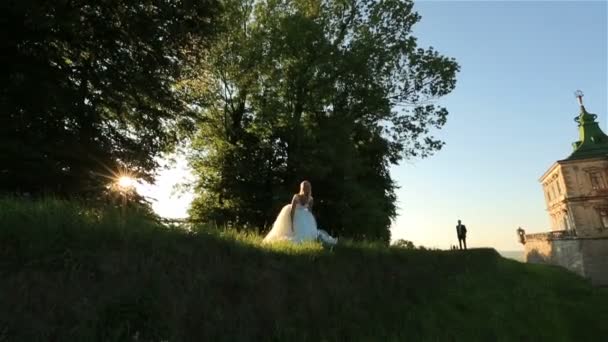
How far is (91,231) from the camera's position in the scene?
16.6 feet

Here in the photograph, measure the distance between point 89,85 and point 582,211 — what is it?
197 feet

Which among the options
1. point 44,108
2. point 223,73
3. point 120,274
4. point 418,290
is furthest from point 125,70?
point 223,73

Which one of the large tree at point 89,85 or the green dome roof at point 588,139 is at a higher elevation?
the green dome roof at point 588,139

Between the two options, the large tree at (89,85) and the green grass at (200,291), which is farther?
the large tree at (89,85)

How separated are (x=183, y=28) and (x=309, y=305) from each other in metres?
10.1

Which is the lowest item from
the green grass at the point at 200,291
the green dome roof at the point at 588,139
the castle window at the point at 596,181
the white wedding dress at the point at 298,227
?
the green grass at the point at 200,291

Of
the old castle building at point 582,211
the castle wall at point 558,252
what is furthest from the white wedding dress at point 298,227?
the castle wall at point 558,252

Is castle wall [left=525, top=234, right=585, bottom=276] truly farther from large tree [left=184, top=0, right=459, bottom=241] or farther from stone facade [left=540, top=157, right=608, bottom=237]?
large tree [left=184, top=0, right=459, bottom=241]

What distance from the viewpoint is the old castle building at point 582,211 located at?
1844 inches

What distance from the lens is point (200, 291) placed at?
16.3 feet

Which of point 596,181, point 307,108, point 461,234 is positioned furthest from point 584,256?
point 307,108

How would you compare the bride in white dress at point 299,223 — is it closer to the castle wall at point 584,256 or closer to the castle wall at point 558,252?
the castle wall at point 584,256

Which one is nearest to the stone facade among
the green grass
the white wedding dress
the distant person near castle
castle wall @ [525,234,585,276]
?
castle wall @ [525,234,585,276]

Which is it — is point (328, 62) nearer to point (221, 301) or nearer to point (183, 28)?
point (183, 28)
